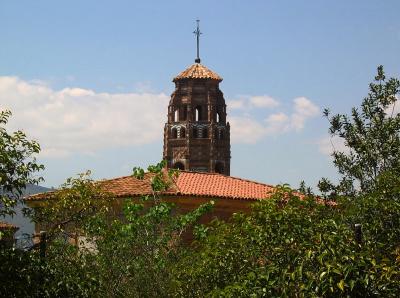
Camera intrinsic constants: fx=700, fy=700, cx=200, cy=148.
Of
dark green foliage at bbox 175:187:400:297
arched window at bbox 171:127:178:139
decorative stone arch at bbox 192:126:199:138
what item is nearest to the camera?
dark green foliage at bbox 175:187:400:297

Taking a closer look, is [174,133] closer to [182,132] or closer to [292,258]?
[182,132]

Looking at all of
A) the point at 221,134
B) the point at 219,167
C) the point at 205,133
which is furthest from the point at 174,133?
the point at 219,167

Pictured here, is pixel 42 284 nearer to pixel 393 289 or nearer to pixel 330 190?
pixel 393 289

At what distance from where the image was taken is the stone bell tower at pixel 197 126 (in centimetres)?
5028

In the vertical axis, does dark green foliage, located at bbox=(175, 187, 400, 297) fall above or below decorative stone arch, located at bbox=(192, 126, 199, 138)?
below

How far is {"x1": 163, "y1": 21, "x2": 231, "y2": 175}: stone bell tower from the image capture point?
165 ft

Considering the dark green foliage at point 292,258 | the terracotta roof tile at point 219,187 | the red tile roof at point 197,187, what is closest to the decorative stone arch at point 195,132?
the terracotta roof tile at point 219,187

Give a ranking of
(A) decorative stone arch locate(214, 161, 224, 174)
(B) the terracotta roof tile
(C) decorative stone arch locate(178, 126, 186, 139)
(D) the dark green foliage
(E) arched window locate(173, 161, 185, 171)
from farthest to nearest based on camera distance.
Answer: (C) decorative stone arch locate(178, 126, 186, 139) → (A) decorative stone arch locate(214, 161, 224, 174) → (E) arched window locate(173, 161, 185, 171) → (B) the terracotta roof tile → (D) the dark green foliage

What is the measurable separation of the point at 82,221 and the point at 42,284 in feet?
20.0

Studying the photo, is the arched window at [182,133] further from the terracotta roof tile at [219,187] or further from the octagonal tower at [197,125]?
the terracotta roof tile at [219,187]

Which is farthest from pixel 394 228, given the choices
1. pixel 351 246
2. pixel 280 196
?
pixel 351 246

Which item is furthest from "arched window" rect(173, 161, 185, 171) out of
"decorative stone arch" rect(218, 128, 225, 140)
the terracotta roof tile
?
the terracotta roof tile

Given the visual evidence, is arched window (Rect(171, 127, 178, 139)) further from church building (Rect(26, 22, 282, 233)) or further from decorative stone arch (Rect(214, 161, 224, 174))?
decorative stone arch (Rect(214, 161, 224, 174))

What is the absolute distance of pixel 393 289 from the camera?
352 inches
